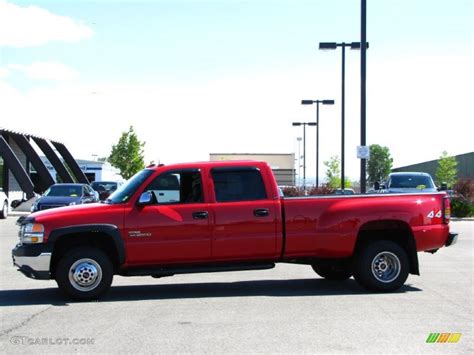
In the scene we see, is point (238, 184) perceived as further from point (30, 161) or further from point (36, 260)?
point (30, 161)

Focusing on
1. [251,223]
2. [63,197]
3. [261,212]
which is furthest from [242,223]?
[63,197]

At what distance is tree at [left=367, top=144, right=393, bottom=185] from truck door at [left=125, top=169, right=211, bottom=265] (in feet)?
452

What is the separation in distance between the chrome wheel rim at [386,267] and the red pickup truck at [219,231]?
15mm

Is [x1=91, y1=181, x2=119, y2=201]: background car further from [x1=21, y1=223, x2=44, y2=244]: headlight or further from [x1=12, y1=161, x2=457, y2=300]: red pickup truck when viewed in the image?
[x1=21, y1=223, x2=44, y2=244]: headlight

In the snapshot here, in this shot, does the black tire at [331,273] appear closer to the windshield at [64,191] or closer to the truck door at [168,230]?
the truck door at [168,230]

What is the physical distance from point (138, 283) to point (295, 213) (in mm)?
3182

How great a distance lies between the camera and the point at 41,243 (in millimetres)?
9047

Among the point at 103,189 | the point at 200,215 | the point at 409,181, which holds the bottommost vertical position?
the point at 200,215

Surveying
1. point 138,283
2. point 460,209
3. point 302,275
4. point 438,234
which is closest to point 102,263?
point 138,283

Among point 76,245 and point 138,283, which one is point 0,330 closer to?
point 76,245

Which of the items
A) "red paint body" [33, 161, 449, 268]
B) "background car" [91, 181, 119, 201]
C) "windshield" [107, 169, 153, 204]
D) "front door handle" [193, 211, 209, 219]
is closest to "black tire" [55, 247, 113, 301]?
"red paint body" [33, 161, 449, 268]

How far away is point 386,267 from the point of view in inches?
392

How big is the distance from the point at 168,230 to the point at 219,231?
73 centimetres

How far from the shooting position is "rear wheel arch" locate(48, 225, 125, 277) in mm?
9039
